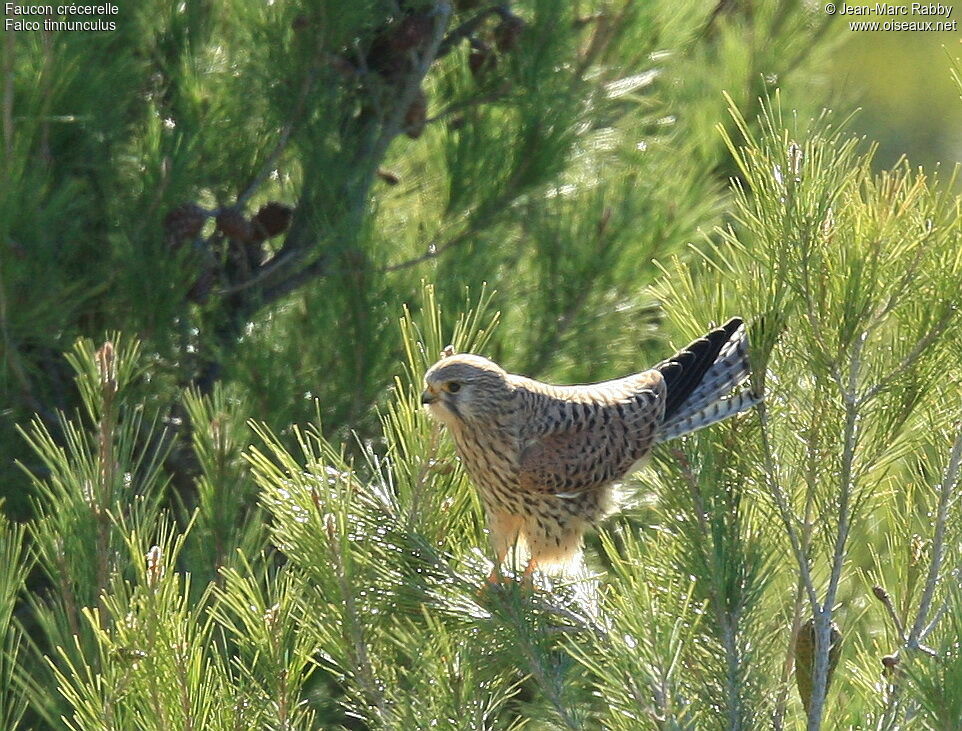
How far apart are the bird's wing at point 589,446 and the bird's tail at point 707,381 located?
132mm

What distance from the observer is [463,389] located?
2.51 meters

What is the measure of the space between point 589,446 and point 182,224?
121 cm

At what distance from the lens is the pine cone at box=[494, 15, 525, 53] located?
329 centimetres

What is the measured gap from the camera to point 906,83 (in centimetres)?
864

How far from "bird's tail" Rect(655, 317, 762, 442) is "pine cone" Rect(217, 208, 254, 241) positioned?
1.22 meters

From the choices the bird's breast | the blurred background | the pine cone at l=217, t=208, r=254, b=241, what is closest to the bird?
the bird's breast

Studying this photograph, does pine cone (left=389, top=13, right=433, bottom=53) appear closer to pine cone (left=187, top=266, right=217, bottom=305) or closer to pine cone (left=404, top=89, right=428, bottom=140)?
pine cone (left=404, top=89, right=428, bottom=140)

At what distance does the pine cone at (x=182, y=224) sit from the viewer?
3.05 m

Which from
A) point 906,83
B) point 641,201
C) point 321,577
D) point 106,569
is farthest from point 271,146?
point 906,83

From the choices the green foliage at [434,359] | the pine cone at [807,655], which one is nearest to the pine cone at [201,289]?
the green foliage at [434,359]

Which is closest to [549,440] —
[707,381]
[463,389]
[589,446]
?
[589,446]

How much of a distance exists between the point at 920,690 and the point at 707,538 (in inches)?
16.3

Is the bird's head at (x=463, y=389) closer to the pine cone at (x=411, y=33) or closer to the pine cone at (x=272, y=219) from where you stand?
the pine cone at (x=272, y=219)

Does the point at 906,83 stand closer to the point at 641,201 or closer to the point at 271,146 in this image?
the point at 641,201
